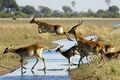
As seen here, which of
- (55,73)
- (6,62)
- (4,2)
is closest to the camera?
(55,73)

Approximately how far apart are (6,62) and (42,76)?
5.31 metres

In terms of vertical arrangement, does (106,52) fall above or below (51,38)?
above

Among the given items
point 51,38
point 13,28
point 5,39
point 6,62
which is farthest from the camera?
point 13,28

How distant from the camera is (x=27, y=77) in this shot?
1845 centimetres

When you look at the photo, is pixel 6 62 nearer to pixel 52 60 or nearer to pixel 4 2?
pixel 52 60

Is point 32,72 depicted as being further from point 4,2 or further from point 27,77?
point 4,2

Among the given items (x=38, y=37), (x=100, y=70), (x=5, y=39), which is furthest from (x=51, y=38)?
(x=100, y=70)

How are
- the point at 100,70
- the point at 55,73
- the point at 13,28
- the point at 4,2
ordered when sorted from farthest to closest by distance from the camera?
the point at 4,2
the point at 13,28
the point at 55,73
the point at 100,70

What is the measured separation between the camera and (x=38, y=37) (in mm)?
41906

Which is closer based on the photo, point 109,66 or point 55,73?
point 109,66

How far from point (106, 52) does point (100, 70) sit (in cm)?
280

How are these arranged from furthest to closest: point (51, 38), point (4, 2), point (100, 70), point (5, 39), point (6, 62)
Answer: point (4, 2) → point (51, 38) → point (5, 39) → point (6, 62) → point (100, 70)

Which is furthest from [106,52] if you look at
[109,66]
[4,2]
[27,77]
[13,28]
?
[4,2]

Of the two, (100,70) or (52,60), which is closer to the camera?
(100,70)
